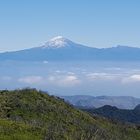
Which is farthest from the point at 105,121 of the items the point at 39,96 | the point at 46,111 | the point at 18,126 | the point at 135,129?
the point at 18,126

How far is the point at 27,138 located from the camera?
35844 mm

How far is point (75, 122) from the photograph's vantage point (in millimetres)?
76812

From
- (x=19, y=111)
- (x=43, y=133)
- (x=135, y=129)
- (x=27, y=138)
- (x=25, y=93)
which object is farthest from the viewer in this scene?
(x=135, y=129)

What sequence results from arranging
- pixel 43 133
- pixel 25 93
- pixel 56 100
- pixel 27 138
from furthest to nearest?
pixel 56 100, pixel 25 93, pixel 43 133, pixel 27 138

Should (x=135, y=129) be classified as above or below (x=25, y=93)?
below

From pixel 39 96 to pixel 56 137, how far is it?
54.2 meters

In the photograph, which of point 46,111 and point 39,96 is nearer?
point 46,111

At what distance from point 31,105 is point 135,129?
106 ft

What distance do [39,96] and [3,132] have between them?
54.3 metres

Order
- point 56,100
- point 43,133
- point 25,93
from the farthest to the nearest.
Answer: point 56,100 → point 25,93 → point 43,133

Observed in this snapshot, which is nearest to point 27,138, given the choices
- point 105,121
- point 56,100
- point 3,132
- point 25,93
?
point 3,132

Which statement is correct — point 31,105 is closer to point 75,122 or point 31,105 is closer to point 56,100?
point 75,122

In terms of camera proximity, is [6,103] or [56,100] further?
[56,100]

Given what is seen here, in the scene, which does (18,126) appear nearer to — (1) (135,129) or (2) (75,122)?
(2) (75,122)
